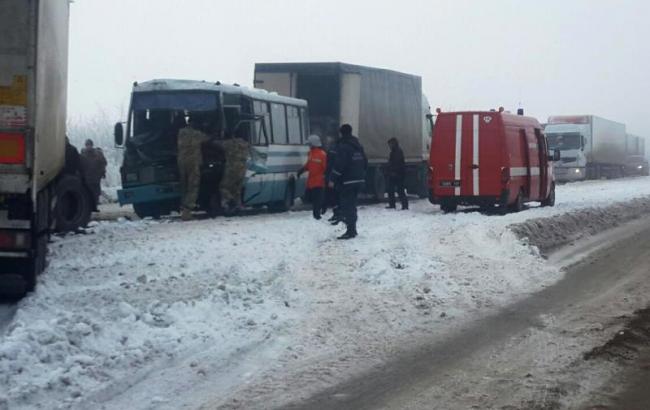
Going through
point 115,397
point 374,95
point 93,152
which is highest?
point 374,95

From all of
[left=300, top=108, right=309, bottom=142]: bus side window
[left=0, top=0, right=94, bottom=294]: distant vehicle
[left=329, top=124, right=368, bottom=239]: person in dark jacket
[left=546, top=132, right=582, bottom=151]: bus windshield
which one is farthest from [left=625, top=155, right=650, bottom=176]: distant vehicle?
[left=0, top=0, right=94, bottom=294]: distant vehicle

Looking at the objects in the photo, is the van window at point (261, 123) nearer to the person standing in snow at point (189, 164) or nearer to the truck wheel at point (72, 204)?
the person standing in snow at point (189, 164)

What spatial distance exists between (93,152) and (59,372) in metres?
17.4

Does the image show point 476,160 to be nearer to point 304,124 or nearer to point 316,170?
point 316,170

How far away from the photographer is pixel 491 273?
1461cm

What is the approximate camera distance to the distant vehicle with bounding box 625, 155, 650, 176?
264ft

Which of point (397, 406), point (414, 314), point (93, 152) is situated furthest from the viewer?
point (93, 152)

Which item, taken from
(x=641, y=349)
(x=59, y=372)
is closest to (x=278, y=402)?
(x=59, y=372)

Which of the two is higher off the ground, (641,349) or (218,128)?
(218,128)

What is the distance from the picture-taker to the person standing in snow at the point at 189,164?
846 inches

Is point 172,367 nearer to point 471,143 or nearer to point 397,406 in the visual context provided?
point 397,406

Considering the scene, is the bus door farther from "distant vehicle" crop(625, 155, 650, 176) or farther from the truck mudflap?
"distant vehicle" crop(625, 155, 650, 176)

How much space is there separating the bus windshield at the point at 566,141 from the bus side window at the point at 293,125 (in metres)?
34.2

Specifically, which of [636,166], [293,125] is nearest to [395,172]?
[293,125]
